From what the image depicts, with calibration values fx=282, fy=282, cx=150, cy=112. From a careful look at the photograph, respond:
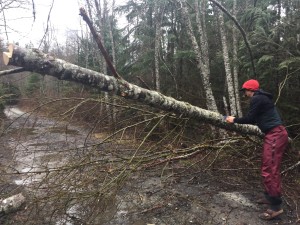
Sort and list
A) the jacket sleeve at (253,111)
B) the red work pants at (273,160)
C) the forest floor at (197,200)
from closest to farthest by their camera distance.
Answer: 1. the red work pants at (273,160)
2. the jacket sleeve at (253,111)
3. the forest floor at (197,200)

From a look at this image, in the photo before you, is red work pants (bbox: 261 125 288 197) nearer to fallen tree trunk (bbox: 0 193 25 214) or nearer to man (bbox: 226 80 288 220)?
man (bbox: 226 80 288 220)

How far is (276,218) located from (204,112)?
1.89 m

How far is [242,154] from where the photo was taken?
231 inches

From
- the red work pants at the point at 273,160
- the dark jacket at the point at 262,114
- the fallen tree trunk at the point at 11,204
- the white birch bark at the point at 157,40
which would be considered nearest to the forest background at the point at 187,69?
the white birch bark at the point at 157,40

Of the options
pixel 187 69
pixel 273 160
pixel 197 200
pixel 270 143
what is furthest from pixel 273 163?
pixel 187 69

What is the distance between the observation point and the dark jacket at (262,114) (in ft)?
13.5

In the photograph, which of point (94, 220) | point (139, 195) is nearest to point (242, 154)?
point (139, 195)

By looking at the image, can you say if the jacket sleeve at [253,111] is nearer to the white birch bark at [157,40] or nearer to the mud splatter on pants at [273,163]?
the mud splatter on pants at [273,163]

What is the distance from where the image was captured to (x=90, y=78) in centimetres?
307

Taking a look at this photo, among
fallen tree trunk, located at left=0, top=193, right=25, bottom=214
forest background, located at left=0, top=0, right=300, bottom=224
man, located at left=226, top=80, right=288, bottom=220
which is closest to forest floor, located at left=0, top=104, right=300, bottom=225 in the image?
fallen tree trunk, located at left=0, top=193, right=25, bottom=214

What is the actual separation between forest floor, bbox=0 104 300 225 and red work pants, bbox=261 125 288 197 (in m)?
0.55

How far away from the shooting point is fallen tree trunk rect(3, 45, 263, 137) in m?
2.59

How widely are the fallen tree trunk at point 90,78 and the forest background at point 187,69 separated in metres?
0.42

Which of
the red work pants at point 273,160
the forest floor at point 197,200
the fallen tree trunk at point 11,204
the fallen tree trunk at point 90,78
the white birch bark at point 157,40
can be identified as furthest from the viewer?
the white birch bark at point 157,40
